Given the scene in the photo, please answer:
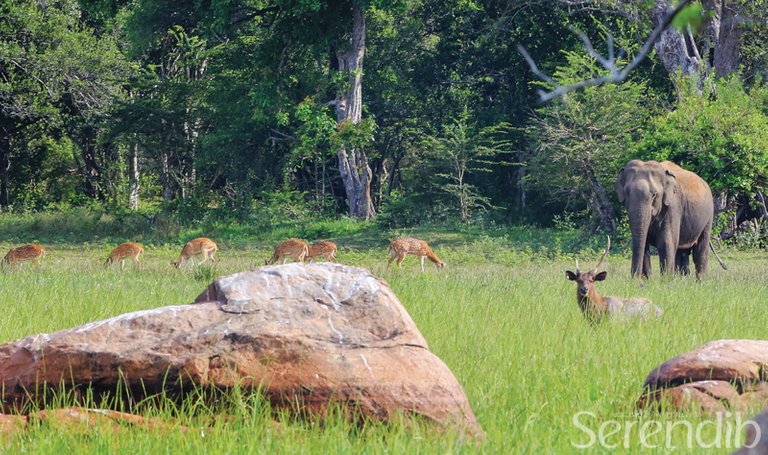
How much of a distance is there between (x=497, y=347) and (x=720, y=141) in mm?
14593

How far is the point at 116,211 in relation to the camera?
28.8m

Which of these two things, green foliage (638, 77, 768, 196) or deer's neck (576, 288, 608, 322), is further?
green foliage (638, 77, 768, 196)

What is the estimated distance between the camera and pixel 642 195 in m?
14.8

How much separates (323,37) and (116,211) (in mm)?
7734

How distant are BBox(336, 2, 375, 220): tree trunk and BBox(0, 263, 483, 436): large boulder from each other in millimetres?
Answer: 21463

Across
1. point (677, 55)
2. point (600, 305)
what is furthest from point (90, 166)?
point (600, 305)

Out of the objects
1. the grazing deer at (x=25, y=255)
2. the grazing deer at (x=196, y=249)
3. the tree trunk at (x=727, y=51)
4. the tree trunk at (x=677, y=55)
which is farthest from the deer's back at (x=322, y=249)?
the tree trunk at (x=727, y=51)

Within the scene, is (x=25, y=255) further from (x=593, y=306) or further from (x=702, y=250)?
(x=593, y=306)

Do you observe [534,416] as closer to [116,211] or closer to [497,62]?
[116,211]

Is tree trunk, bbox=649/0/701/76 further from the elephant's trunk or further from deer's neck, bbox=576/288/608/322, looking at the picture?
deer's neck, bbox=576/288/608/322

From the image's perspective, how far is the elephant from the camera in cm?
1485

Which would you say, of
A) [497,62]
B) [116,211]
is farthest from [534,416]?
[497,62]

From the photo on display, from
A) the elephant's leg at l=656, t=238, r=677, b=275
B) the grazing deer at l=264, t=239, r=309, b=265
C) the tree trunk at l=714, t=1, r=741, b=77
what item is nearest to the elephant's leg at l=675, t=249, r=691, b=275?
the elephant's leg at l=656, t=238, r=677, b=275

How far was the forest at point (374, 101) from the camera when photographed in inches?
941
